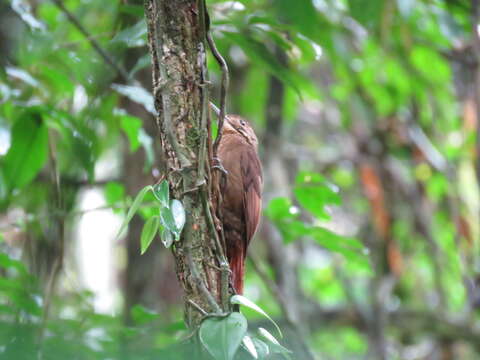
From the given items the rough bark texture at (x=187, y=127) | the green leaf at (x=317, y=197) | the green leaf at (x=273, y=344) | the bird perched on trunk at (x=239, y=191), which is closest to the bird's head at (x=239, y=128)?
the bird perched on trunk at (x=239, y=191)

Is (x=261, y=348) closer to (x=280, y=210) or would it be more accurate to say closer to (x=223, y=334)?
(x=223, y=334)

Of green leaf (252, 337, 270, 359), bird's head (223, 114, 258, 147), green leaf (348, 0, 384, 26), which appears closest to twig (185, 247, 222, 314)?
green leaf (252, 337, 270, 359)

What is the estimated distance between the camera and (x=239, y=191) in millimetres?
2404

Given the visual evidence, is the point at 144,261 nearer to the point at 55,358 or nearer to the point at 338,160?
the point at 338,160

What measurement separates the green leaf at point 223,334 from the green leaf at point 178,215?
0.19 meters

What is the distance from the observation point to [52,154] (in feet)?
7.42

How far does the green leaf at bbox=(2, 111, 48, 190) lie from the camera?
2.09 m

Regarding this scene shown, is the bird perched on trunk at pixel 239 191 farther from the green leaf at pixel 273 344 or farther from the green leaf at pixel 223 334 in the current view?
the green leaf at pixel 223 334

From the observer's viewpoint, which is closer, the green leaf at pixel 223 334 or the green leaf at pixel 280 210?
the green leaf at pixel 223 334

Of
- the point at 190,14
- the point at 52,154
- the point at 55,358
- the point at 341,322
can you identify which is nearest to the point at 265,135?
the point at 341,322

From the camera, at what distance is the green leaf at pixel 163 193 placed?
1.29 metres

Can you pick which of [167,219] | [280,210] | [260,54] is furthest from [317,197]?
[167,219]

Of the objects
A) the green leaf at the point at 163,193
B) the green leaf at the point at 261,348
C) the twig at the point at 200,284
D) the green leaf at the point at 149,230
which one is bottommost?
the green leaf at the point at 261,348

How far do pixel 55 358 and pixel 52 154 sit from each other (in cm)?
158
